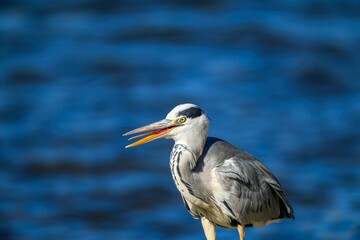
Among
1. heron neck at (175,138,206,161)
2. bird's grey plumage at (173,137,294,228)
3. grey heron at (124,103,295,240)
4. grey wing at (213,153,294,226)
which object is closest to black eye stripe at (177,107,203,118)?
grey heron at (124,103,295,240)

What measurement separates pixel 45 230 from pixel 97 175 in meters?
2.05

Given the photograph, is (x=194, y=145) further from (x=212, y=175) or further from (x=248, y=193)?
(x=248, y=193)

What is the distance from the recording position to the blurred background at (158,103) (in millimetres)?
14531

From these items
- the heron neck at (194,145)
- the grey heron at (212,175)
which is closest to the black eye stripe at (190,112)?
the grey heron at (212,175)

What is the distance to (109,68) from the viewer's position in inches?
768

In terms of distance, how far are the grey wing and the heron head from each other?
0.42m

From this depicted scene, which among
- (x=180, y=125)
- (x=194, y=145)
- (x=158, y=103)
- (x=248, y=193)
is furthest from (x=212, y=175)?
(x=158, y=103)

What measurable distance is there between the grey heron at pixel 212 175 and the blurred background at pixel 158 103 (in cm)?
336

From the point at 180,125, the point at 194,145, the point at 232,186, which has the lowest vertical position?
the point at 232,186

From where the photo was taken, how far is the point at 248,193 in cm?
849

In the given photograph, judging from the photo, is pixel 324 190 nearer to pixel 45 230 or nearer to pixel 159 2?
pixel 45 230

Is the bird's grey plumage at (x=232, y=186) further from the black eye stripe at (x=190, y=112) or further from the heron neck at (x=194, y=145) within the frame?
the black eye stripe at (x=190, y=112)

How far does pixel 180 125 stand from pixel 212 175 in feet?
1.88

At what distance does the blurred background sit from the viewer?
572 inches
